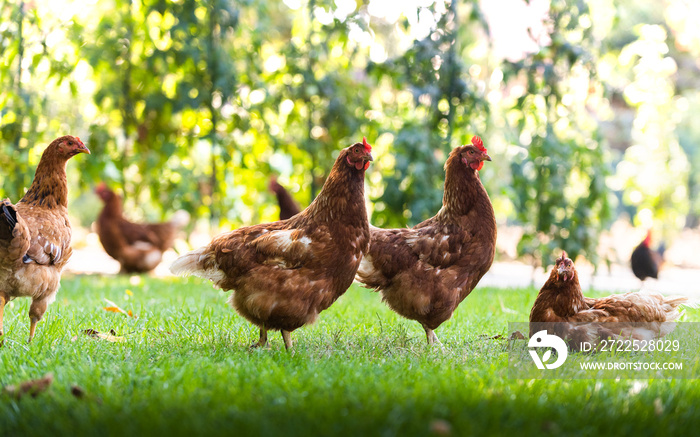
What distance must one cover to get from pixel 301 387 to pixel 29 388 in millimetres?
1171

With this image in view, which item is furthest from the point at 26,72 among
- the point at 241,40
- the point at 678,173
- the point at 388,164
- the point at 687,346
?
the point at 678,173

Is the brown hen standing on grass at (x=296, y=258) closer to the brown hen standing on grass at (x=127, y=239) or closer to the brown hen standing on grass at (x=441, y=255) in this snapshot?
the brown hen standing on grass at (x=441, y=255)

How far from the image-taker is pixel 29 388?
251cm

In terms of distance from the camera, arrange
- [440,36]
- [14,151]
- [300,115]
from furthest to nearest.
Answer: [300,115] → [440,36] → [14,151]

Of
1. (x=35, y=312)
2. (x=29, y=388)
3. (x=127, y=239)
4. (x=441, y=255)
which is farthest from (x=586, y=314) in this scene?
(x=127, y=239)

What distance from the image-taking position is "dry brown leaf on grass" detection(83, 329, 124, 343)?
3.74 meters

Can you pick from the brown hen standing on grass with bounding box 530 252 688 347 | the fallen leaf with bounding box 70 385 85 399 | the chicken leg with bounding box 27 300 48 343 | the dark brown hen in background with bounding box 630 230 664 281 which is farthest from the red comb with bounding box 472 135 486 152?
the dark brown hen in background with bounding box 630 230 664 281

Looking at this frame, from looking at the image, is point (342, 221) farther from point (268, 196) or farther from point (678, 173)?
point (678, 173)

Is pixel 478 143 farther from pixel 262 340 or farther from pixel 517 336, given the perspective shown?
pixel 262 340

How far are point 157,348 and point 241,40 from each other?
21.9 ft

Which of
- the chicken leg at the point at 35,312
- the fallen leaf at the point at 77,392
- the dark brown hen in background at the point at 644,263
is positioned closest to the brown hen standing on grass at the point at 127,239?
the chicken leg at the point at 35,312

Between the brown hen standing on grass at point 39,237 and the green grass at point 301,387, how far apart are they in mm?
285

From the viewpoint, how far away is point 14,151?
666 cm

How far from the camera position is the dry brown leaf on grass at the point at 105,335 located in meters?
3.74
